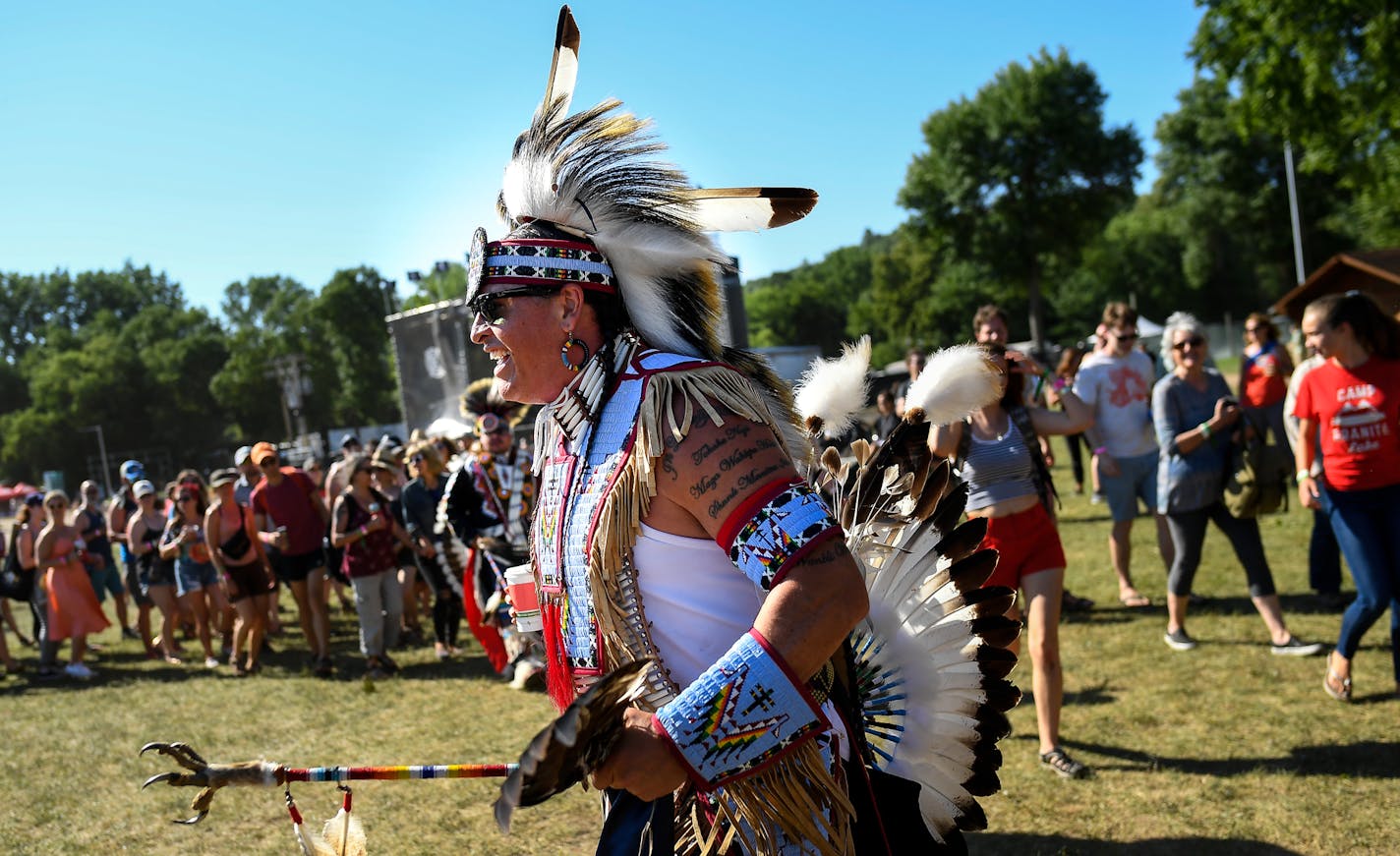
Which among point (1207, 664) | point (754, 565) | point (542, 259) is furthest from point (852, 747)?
point (1207, 664)

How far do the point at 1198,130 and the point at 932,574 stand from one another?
5663 cm

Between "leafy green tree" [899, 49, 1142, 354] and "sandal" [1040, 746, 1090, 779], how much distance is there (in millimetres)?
37889

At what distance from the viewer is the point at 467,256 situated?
225 cm

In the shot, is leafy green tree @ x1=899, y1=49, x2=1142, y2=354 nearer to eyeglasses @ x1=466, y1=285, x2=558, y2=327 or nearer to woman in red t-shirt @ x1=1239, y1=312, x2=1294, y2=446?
woman in red t-shirt @ x1=1239, y1=312, x2=1294, y2=446

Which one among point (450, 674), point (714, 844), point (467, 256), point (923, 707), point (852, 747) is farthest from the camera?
point (450, 674)

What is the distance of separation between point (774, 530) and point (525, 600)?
0.93 meters

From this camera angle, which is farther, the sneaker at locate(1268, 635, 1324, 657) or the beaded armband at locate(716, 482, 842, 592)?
the sneaker at locate(1268, 635, 1324, 657)

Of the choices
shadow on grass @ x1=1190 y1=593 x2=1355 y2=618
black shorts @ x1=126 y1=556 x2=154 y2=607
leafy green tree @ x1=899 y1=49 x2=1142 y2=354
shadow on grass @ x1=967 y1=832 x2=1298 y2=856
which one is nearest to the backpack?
shadow on grass @ x1=1190 y1=593 x2=1355 y2=618

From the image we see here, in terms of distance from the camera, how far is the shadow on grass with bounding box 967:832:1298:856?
3918 mm

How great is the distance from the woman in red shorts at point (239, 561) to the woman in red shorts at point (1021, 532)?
7.01 metres

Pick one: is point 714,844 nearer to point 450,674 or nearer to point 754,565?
point 754,565

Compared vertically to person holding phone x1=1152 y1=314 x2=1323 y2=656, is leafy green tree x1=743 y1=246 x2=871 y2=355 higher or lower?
higher

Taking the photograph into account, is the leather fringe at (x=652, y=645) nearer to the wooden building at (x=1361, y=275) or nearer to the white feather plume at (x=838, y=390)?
the white feather plume at (x=838, y=390)

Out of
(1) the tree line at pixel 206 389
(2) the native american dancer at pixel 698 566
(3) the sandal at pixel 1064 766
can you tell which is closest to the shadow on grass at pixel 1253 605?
(3) the sandal at pixel 1064 766
